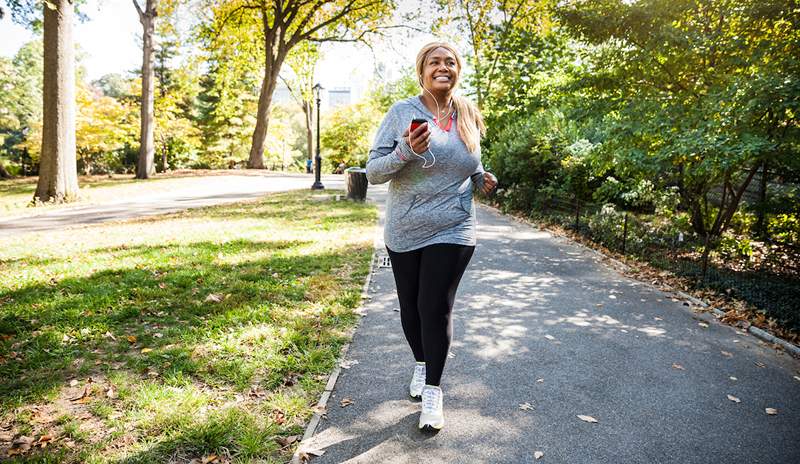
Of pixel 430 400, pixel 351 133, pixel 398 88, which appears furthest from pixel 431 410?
pixel 351 133

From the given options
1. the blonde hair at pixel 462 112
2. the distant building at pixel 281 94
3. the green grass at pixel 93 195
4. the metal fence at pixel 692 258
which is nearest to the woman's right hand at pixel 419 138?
the blonde hair at pixel 462 112

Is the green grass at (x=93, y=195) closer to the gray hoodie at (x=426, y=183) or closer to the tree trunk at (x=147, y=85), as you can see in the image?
the tree trunk at (x=147, y=85)

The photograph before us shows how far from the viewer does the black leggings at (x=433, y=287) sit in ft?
8.56

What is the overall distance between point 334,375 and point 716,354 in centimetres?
328

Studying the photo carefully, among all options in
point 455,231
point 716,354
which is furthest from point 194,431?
point 716,354

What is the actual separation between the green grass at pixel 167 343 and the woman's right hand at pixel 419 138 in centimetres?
174

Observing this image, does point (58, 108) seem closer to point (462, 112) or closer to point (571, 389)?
point (462, 112)

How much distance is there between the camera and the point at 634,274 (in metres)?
6.82

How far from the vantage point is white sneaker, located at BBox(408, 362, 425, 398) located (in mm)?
3111

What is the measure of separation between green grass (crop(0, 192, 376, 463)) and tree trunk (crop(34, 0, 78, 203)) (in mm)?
5808

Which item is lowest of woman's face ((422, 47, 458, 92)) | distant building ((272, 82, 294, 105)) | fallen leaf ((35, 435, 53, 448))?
fallen leaf ((35, 435, 53, 448))

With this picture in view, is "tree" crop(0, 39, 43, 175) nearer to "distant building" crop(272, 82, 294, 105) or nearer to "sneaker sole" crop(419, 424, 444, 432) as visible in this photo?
"distant building" crop(272, 82, 294, 105)

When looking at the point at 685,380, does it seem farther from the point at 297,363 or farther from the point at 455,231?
the point at 297,363

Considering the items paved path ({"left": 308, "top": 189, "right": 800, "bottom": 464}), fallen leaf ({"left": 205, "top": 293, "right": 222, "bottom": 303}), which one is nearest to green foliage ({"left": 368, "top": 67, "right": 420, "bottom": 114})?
fallen leaf ({"left": 205, "top": 293, "right": 222, "bottom": 303})
